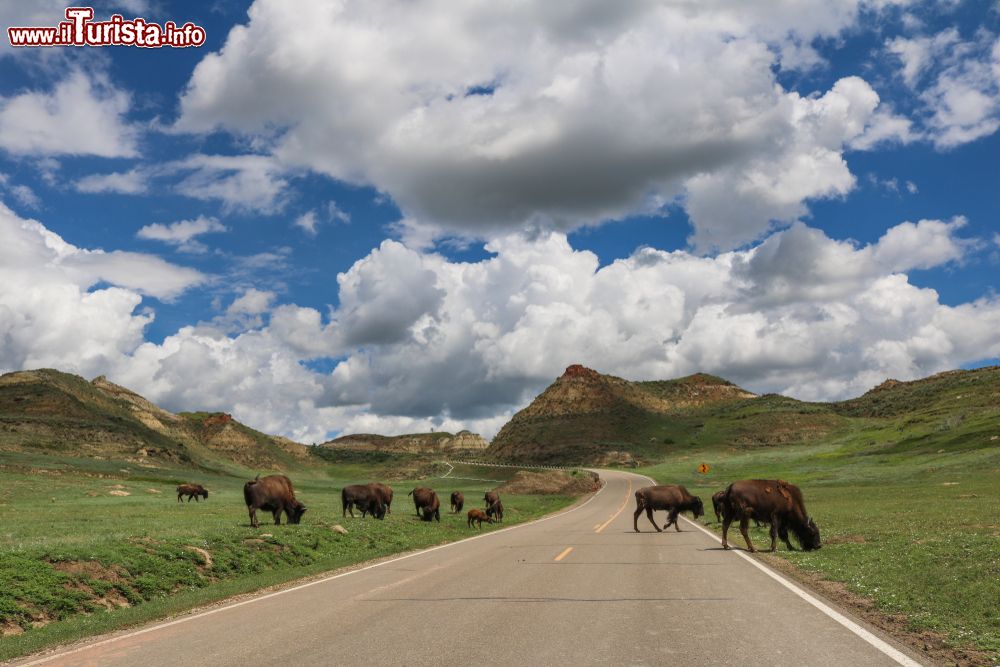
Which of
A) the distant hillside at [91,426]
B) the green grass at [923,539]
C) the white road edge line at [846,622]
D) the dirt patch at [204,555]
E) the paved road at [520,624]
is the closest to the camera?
the white road edge line at [846,622]

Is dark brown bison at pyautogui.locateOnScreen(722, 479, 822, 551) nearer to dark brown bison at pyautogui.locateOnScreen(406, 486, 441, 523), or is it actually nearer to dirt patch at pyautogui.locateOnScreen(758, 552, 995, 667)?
dirt patch at pyautogui.locateOnScreen(758, 552, 995, 667)

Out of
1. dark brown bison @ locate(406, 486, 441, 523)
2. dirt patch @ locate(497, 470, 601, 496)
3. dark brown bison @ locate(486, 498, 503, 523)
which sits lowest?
dirt patch @ locate(497, 470, 601, 496)

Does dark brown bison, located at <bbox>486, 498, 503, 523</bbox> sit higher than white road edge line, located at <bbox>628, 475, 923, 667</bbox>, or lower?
lower

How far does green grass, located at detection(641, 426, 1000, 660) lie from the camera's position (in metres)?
10.4

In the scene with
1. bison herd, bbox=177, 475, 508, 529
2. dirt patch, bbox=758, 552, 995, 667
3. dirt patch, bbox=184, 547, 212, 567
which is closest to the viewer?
dirt patch, bbox=758, 552, 995, 667

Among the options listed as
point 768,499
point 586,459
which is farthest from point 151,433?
point 768,499

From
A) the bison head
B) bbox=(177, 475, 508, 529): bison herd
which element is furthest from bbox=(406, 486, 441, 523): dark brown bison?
the bison head

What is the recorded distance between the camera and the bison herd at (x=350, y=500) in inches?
1062

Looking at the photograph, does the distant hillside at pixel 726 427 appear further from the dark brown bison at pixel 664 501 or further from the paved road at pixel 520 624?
the paved road at pixel 520 624

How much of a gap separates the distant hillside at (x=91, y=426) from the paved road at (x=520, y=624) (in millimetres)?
81788

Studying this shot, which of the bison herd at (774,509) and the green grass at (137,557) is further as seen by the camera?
the bison herd at (774,509)

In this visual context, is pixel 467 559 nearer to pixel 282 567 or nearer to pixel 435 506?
pixel 282 567

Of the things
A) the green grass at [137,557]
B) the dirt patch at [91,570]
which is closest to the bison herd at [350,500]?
the green grass at [137,557]

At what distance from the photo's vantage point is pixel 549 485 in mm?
80750
